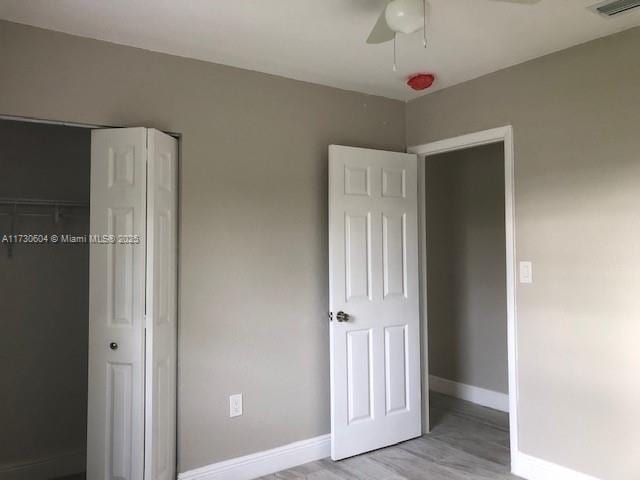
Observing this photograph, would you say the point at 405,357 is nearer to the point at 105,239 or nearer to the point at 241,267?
the point at 241,267

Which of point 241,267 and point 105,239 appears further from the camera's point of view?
point 241,267

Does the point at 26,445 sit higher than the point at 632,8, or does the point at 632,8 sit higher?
the point at 632,8

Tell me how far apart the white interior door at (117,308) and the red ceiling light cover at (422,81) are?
1.72 meters

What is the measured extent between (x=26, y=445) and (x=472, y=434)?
3099 millimetres

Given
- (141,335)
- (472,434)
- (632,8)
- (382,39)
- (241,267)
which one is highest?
(632,8)

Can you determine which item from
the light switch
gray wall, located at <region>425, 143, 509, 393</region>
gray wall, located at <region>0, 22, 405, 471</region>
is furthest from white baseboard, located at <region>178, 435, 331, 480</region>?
gray wall, located at <region>425, 143, 509, 393</region>

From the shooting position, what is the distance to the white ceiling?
7.36 ft

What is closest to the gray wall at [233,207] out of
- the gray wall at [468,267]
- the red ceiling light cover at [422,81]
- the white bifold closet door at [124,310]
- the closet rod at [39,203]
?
the white bifold closet door at [124,310]

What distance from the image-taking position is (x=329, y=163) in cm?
326

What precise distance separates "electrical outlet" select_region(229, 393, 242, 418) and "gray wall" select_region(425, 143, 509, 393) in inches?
96.1

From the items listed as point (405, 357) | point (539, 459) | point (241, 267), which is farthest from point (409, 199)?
point (539, 459)

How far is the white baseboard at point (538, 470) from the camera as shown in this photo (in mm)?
2730

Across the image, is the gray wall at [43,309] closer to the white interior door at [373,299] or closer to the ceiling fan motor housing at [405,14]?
the white interior door at [373,299]

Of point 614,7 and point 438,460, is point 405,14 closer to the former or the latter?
point 614,7
